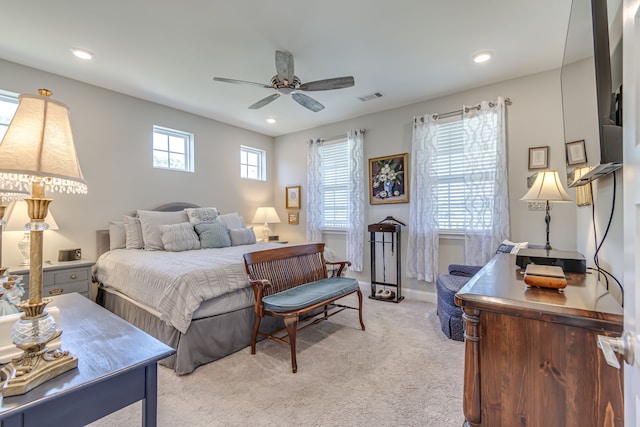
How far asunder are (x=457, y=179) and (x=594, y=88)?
2.52 m

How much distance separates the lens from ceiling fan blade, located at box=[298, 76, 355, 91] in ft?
8.72

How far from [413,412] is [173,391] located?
1575 millimetres

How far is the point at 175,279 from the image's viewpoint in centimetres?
224

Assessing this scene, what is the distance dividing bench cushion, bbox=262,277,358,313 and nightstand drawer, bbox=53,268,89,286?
6.85 feet

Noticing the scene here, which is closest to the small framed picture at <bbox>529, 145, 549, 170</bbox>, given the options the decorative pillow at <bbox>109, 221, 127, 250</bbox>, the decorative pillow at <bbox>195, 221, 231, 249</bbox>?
the decorative pillow at <bbox>195, 221, 231, 249</bbox>

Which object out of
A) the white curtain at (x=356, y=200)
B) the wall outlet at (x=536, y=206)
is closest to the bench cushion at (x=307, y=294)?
the white curtain at (x=356, y=200)

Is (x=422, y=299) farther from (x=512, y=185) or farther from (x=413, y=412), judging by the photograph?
(x=413, y=412)

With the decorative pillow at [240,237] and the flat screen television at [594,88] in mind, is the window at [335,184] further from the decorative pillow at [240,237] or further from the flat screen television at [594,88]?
the flat screen television at [594,88]

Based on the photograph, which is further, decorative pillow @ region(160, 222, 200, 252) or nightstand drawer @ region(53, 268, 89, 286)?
decorative pillow @ region(160, 222, 200, 252)

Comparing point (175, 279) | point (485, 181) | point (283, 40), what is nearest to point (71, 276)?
point (175, 279)

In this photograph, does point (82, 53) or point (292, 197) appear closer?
point (82, 53)

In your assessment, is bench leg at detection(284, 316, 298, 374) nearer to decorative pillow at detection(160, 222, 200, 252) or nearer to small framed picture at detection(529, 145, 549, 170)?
decorative pillow at detection(160, 222, 200, 252)

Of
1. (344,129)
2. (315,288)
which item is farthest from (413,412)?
(344,129)

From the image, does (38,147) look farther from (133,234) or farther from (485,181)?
(485,181)
